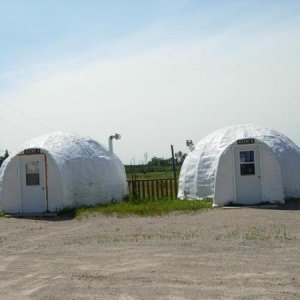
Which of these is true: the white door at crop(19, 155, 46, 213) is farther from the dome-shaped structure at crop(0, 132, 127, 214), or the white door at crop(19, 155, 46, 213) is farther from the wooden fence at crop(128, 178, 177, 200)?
the wooden fence at crop(128, 178, 177, 200)

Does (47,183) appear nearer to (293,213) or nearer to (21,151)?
(21,151)

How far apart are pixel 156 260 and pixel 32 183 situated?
1109 cm

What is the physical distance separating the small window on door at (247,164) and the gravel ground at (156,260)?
4207 millimetres

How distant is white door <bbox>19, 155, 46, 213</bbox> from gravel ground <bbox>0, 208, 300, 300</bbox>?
4300 millimetres

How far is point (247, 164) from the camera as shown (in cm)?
1875

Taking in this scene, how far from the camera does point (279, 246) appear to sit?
9617 mm

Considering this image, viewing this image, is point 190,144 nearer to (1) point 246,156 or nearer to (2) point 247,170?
(1) point 246,156

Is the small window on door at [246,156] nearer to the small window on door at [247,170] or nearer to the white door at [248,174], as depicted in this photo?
the white door at [248,174]

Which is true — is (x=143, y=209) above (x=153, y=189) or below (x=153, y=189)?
below

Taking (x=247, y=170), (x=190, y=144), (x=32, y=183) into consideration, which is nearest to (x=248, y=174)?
(x=247, y=170)

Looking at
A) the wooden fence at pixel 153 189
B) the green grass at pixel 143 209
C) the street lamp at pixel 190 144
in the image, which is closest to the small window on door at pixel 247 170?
the green grass at pixel 143 209

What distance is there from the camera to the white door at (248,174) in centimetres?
1864

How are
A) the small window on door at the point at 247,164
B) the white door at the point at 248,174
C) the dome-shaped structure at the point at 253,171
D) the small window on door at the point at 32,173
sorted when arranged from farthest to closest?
the small window on door at the point at 32,173, the small window on door at the point at 247,164, the white door at the point at 248,174, the dome-shaped structure at the point at 253,171

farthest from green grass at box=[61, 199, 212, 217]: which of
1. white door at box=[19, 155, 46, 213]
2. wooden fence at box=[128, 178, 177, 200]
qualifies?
wooden fence at box=[128, 178, 177, 200]
